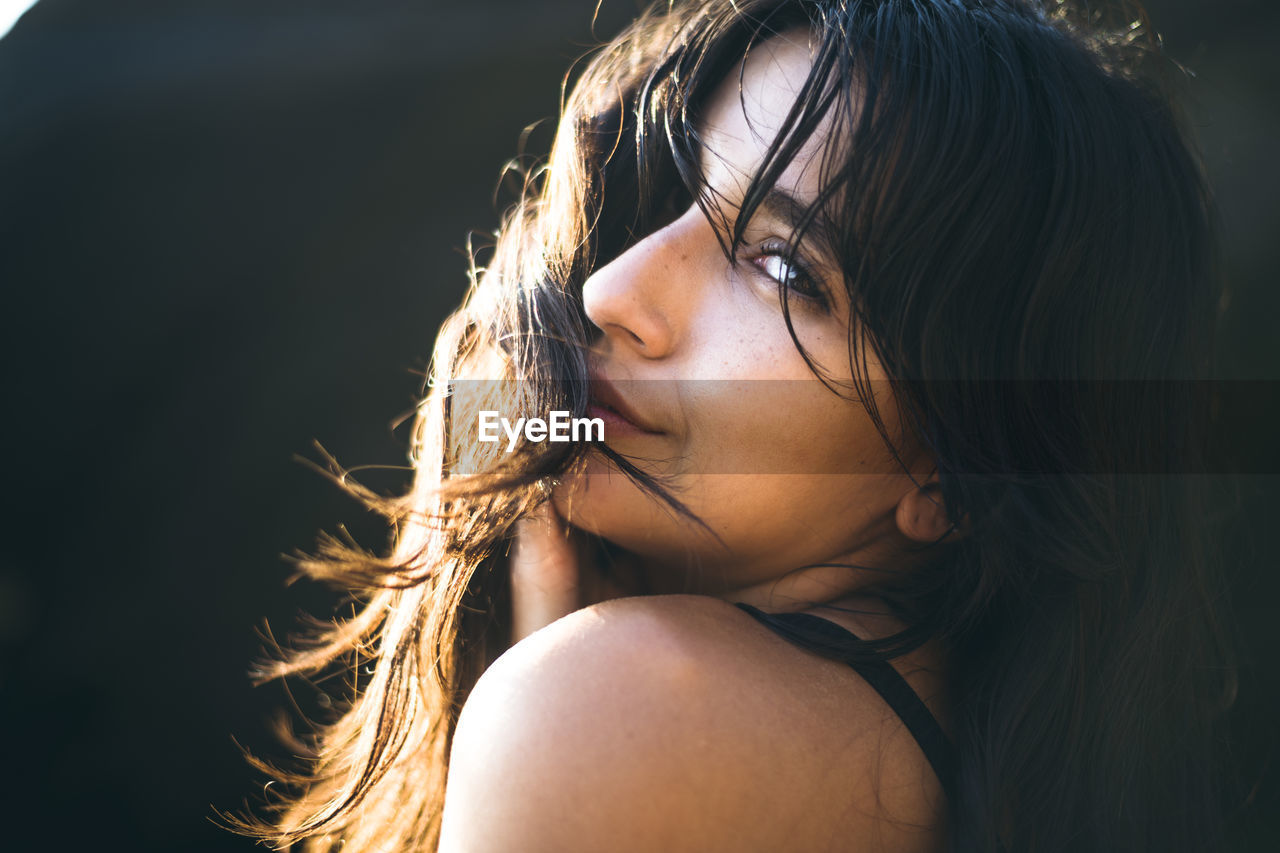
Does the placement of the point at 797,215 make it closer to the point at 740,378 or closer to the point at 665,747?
the point at 740,378

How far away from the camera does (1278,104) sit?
1170 mm

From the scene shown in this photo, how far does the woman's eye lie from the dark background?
2.61 feet

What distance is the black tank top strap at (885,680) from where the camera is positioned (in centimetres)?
60

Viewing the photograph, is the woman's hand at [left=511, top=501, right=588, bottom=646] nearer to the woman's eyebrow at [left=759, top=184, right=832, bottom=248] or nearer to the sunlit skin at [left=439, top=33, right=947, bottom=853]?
the sunlit skin at [left=439, top=33, right=947, bottom=853]

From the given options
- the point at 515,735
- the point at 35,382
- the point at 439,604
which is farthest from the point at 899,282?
the point at 35,382

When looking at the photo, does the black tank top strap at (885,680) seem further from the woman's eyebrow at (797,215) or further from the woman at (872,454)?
the woman's eyebrow at (797,215)

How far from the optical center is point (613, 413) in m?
0.67

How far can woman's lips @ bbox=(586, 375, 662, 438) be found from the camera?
664mm

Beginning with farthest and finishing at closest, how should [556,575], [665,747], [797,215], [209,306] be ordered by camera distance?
1. [209,306]
2. [556,575]
3. [797,215]
4. [665,747]

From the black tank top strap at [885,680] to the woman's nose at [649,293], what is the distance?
0.23 m

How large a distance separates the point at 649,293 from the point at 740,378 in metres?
0.10
